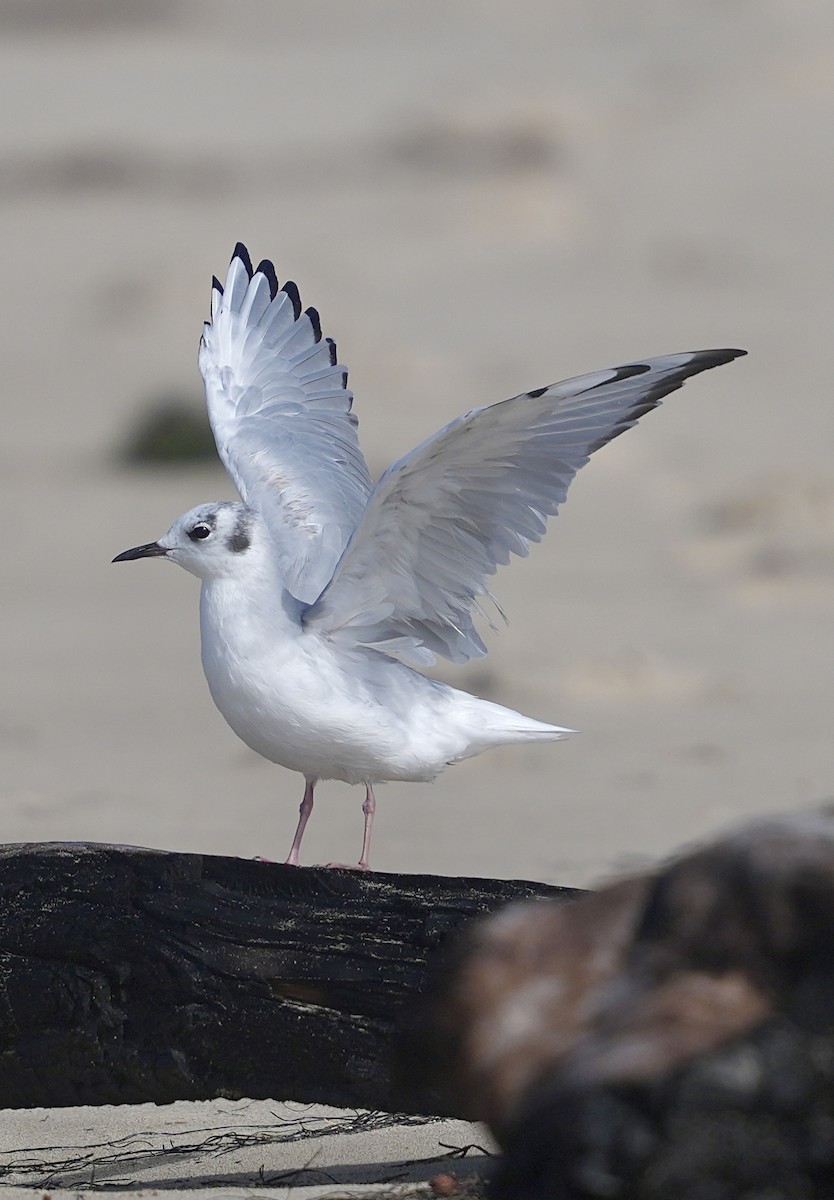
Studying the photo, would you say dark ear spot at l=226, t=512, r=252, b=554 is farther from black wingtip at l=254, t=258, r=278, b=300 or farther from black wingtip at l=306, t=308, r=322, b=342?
black wingtip at l=254, t=258, r=278, b=300

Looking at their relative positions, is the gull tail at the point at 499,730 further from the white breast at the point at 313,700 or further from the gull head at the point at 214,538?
the gull head at the point at 214,538

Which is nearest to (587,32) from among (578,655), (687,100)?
(687,100)

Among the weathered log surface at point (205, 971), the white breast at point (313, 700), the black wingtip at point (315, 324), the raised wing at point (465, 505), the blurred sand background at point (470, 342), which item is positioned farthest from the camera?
the blurred sand background at point (470, 342)

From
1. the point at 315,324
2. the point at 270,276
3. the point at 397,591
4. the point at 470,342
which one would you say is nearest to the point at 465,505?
the point at 397,591

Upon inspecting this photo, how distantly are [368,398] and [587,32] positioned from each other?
22.5 meters

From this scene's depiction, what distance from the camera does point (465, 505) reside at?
5012 millimetres

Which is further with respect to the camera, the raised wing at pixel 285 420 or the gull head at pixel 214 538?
the raised wing at pixel 285 420

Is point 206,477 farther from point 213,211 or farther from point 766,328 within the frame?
point 213,211

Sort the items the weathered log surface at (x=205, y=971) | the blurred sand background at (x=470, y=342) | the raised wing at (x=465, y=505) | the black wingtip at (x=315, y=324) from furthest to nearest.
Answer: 1. the blurred sand background at (x=470, y=342)
2. the black wingtip at (x=315, y=324)
3. the raised wing at (x=465, y=505)
4. the weathered log surface at (x=205, y=971)

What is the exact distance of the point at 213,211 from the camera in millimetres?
25719

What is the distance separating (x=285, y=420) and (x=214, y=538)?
3.38 ft

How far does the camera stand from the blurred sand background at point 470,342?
9266 millimetres

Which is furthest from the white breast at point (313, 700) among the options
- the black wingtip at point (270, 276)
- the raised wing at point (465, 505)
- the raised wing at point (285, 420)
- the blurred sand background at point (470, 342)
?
the black wingtip at point (270, 276)

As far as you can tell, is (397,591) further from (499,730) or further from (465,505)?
(499,730)
